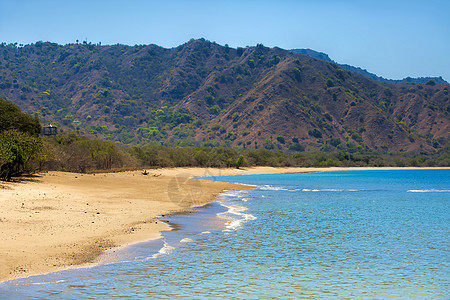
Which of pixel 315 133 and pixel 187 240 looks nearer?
pixel 187 240

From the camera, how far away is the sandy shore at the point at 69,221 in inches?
533

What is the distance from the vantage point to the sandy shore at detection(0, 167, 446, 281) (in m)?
13.5

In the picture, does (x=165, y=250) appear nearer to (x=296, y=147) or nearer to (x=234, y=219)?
(x=234, y=219)

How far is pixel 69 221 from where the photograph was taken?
19.6 metres

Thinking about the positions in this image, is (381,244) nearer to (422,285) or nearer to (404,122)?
(422,285)

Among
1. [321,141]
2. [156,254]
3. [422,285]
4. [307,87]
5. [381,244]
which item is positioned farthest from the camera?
[307,87]

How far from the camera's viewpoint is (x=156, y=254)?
607 inches

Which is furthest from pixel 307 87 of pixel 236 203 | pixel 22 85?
pixel 236 203

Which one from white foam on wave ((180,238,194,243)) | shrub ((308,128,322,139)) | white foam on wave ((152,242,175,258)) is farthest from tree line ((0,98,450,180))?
white foam on wave ((152,242,175,258))

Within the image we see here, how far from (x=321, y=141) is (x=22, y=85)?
436ft

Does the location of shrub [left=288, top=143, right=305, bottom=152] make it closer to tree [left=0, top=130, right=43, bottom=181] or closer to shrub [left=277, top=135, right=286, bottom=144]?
shrub [left=277, top=135, right=286, bottom=144]

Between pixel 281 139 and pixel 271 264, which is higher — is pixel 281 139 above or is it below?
above

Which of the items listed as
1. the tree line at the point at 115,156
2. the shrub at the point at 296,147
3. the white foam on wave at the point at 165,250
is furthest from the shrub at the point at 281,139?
the white foam on wave at the point at 165,250

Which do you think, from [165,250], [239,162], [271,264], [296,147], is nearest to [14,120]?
[165,250]
